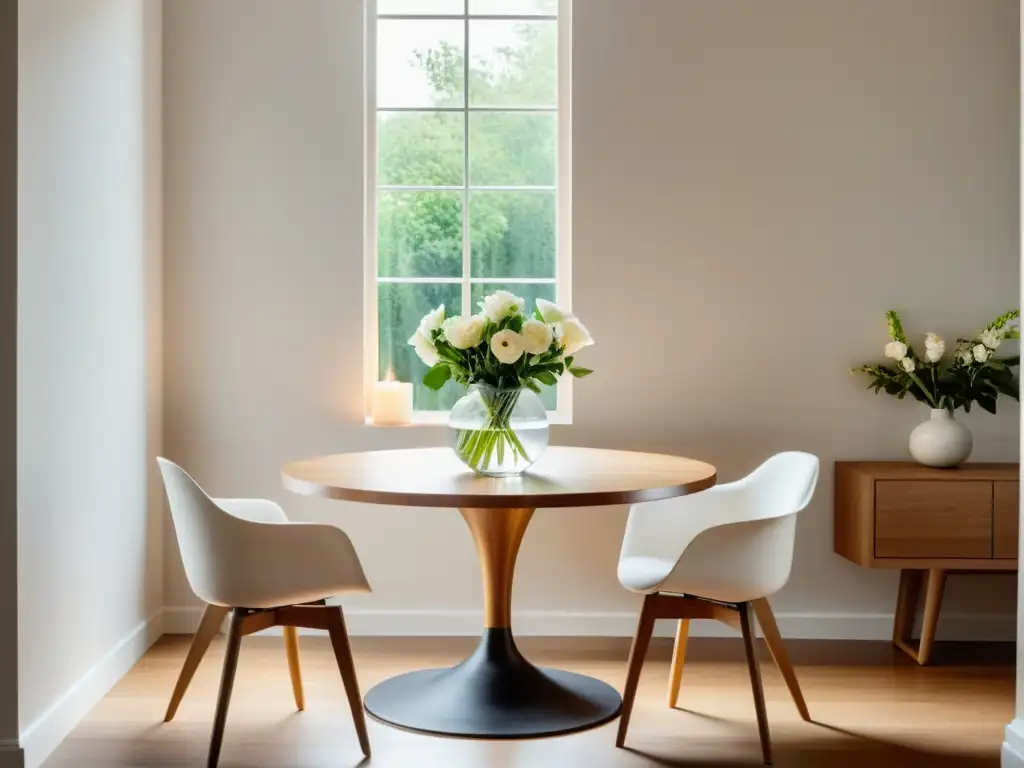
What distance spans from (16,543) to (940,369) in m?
2.96

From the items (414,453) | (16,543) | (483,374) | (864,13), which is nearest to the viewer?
(16,543)

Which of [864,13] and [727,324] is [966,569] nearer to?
[727,324]

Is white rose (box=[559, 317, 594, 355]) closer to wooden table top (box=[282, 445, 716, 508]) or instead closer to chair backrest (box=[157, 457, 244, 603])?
Answer: wooden table top (box=[282, 445, 716, 508])

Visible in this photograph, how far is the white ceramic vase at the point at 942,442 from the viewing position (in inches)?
146

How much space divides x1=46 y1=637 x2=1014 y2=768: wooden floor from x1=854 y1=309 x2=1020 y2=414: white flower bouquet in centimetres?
86

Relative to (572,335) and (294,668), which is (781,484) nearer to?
(572,335)

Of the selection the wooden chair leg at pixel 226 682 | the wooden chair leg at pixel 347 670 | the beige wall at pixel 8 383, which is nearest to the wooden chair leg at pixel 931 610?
the wooden chair leg at pixel 347 670

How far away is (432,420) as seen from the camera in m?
4.07

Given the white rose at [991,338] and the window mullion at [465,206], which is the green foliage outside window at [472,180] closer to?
the window mullion at [465,206]

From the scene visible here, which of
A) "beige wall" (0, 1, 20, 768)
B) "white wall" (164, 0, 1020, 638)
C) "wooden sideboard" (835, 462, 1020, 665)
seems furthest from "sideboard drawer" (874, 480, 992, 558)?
"beige wall" (0, 1, 20, 768)

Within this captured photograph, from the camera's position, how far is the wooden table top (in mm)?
2576

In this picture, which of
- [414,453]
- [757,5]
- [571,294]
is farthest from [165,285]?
[757,5]

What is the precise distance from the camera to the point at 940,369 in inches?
154

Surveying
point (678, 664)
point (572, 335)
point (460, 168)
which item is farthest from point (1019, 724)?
point (460, 168)
